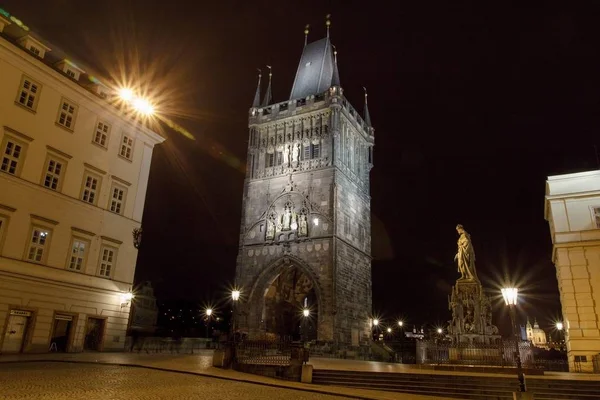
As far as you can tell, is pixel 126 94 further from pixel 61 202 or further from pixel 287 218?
pixel 287 218

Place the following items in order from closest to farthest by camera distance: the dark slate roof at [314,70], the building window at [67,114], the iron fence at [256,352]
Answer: the iron fence at [256,352], the building window at [67,114], the dark slate roof at [314,70]

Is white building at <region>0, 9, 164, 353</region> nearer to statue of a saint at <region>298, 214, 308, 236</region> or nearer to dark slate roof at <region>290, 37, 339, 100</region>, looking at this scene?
statue of a saint at <region>298, 214, 308, 236</region>

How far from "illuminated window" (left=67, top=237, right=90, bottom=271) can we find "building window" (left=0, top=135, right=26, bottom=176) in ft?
15.3

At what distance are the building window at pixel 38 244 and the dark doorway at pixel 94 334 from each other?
4.68 meters

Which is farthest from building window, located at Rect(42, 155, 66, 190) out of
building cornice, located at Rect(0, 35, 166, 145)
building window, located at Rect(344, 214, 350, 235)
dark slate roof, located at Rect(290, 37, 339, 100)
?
dark slate roof, located at Rect(290, 37, 339, 100)

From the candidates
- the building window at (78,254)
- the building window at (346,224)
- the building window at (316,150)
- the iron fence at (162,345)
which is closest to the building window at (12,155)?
the building window at (78,254)

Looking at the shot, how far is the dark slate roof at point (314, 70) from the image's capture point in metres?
53.1

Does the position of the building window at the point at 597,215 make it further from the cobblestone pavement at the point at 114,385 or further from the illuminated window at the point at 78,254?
the illuminated window at the point at 78,254

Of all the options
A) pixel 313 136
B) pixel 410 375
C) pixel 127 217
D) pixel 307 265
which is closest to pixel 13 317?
pixel 127 217

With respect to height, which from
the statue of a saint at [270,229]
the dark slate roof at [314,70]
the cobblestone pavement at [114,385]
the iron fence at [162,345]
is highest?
the dark slate roof at [314,70]

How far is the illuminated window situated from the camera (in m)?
23.2

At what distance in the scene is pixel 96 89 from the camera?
1075 inches

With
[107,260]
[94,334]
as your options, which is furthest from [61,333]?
[107,260]

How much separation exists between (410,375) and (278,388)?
202 inches
